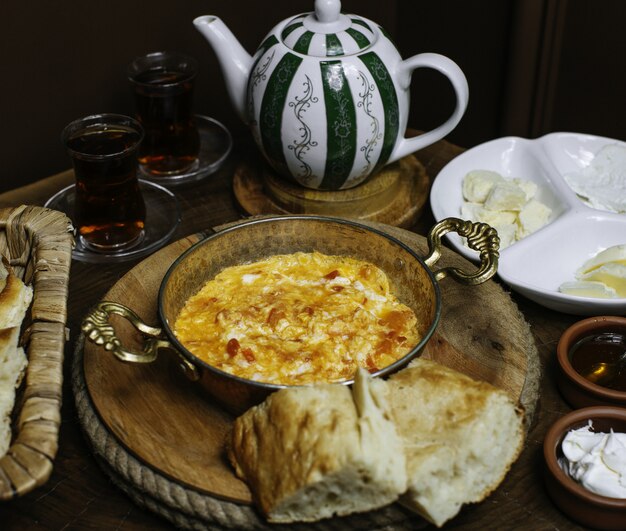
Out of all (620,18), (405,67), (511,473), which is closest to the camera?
(511,473)

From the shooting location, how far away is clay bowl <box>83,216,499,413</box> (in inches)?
62.9

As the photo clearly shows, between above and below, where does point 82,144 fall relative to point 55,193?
above

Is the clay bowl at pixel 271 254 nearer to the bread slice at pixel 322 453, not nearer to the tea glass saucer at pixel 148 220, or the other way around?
the bread slice at pixel 322 453

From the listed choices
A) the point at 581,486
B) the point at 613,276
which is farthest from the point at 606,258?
the point at 581,486

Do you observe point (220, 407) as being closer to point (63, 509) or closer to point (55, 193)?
point (63, 509)

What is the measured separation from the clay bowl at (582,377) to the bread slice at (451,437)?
30 cm

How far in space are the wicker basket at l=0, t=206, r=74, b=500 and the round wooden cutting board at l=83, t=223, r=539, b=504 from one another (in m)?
0.21

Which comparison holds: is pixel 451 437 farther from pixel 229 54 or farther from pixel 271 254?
pixel 229 54

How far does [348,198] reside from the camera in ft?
8.02

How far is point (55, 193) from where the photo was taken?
2578 millimetres

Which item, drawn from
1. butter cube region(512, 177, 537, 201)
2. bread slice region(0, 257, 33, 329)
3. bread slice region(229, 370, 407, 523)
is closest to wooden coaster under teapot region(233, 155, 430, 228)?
butter cube region(512, 177, 537, 201)

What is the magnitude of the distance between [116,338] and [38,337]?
0.50 ft

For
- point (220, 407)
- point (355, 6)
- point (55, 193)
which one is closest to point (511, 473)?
point (220, 407)

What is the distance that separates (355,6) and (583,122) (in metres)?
1.13
